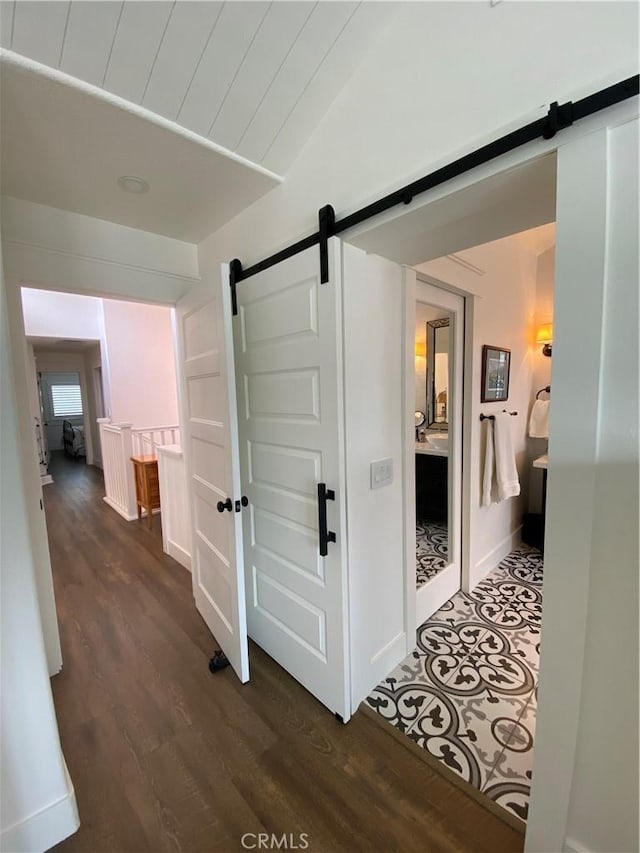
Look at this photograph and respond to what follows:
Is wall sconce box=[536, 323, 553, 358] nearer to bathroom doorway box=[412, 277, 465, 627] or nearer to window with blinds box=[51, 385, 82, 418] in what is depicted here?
bathroom doorway box=[412, 277, 465, 627]

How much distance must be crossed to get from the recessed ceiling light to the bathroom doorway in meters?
1.52

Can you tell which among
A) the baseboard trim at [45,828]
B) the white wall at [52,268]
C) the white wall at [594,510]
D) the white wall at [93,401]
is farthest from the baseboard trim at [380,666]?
the white wall at [93,401]

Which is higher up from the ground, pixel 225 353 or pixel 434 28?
pixel 434 28

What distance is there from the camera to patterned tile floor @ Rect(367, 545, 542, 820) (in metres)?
1.41

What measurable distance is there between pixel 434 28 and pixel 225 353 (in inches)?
50.3

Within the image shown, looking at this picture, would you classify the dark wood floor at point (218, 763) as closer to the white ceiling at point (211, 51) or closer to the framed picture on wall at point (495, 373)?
the framed picture on wall at point (495, 373)

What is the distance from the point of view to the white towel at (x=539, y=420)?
322 centimetres

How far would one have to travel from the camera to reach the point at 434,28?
108 centimetres

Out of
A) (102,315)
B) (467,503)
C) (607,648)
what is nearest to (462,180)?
(607,648)

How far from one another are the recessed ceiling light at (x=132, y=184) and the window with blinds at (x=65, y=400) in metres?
9.76

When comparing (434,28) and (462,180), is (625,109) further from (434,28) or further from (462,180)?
(434,28)

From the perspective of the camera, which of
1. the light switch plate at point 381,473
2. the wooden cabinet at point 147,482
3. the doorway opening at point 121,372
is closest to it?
the light switch plate at point 381,473

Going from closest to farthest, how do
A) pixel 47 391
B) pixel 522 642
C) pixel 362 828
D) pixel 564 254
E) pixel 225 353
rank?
pixel 564 254
pixel 362 828
pixel 225 353
pixel 522 642
pixel 47 391

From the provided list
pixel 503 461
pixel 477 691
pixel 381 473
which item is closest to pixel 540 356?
pixel 503 461
